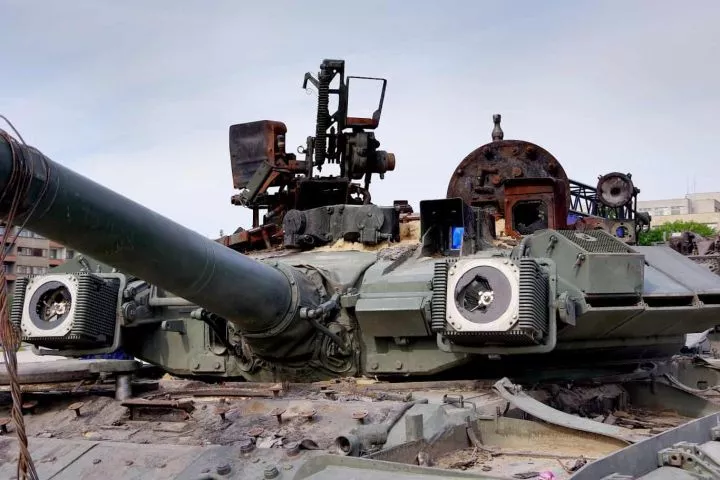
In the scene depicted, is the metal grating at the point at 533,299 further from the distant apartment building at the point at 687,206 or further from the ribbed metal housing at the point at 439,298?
the distant apartment building at the point at 687,206

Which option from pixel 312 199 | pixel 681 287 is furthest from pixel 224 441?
pixel 312 199

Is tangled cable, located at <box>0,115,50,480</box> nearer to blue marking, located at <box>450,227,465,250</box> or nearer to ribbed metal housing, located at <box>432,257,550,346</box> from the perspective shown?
ribbed metal housing, located at <box>432,257,550,346</box>

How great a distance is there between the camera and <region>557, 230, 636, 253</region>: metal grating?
808 cm

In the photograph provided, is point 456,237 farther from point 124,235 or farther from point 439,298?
point 124,235

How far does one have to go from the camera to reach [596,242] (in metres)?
8.20

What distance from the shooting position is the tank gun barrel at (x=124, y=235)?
4668mm

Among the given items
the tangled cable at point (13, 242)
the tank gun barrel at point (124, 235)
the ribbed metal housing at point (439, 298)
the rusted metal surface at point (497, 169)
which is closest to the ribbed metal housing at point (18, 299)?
the tank gun barrel at point (124, 235)

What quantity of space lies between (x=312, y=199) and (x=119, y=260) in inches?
266

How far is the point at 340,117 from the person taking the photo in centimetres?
1259

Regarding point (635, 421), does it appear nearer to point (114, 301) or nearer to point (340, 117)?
point (114, 301)

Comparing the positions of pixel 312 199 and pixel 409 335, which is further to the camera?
pixel 312 199

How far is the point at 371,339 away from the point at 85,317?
107 inches

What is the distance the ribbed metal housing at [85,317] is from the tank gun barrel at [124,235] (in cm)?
219

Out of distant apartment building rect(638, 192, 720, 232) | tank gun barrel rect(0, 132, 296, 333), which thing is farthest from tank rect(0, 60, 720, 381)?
distant apartment building rect(638, 192, 720, 232)
